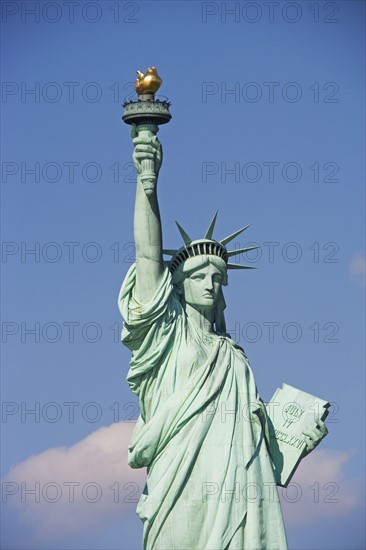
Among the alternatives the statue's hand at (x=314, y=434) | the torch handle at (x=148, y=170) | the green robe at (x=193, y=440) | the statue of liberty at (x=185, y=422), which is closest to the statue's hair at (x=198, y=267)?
the statue of liberty at (x=185, y=422)

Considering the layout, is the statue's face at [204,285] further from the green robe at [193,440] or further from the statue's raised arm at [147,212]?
the statue's raised arm at [147,212]

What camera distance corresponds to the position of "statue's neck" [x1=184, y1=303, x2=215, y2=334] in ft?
126

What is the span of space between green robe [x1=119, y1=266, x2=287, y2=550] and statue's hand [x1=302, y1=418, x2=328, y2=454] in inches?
26.7

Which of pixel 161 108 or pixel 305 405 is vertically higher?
pixel 161 108

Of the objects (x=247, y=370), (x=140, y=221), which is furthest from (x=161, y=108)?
(x=247, y=370)

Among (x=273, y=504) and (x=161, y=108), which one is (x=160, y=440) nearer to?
(x=273, y=504)

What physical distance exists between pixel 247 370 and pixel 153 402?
1495mm

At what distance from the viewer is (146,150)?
122 ft

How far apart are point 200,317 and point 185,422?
69.3 inches

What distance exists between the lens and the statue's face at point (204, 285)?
125ft

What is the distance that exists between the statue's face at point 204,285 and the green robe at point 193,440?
13.4 inches

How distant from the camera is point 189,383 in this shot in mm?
37625

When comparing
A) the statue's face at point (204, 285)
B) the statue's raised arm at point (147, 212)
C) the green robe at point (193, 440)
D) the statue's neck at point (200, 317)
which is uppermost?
the statue's raised arm at point (147, 212)

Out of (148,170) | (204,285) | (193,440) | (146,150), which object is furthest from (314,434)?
(146,150)
